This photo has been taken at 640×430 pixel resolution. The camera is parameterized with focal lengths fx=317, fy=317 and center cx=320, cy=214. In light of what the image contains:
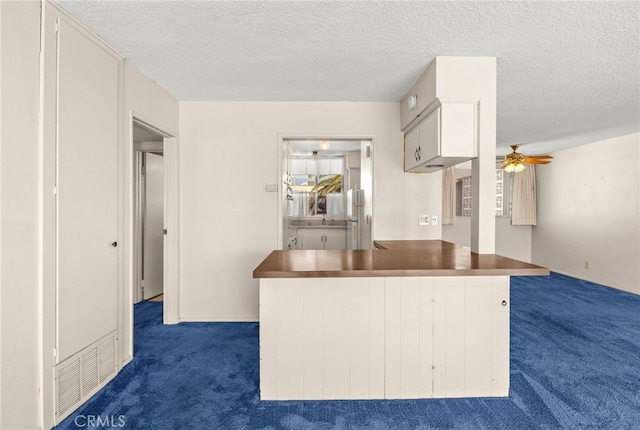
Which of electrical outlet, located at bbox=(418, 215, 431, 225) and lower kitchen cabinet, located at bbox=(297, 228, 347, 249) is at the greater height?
electrical outlet, located at bbox=(418, 215, 431, 225)

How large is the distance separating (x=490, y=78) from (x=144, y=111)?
288cm

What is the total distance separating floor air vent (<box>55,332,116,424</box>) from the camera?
1.87 meters

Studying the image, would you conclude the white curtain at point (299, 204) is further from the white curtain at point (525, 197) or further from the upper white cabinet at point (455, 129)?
the upper white cabinet at point (455, 129)

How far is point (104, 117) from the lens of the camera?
2.27 m

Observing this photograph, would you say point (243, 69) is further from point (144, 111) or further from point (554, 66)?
point (554, 66)

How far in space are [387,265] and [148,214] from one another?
11.3 ft

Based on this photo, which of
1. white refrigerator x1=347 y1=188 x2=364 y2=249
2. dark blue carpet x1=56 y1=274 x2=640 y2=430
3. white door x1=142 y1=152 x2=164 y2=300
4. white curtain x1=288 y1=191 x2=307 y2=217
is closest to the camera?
dark blue carpet x1=56 y1=274 x2=640 y2=430

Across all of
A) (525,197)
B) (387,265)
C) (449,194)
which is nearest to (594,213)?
(525,197)

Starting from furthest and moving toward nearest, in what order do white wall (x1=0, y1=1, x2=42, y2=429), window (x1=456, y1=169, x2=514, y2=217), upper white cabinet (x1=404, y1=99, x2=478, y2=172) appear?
window (x1=456, y1=169, x2=514, y2=217) → upper white cabinet (x1=404, y1=99, x2=478, y2=172) → white wall (x1=0, y1=1, x2=42, y2=429)

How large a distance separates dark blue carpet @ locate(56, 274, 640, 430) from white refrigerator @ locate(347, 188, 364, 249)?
8.40 ft

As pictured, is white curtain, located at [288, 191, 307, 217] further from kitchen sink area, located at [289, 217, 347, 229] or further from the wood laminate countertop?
the wood laminate countertop

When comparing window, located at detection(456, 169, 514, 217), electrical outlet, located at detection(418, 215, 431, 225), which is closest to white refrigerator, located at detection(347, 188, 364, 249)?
electrical outlet, located at detection(418, 215, 431, 225)

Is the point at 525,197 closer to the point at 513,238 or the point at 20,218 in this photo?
the point at 513,238

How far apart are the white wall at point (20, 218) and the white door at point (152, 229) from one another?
2.51m
